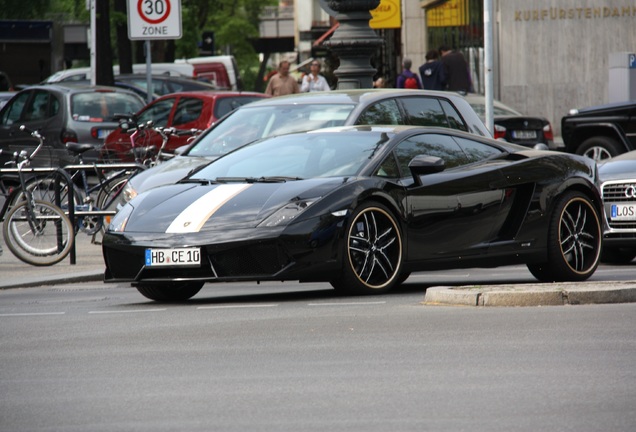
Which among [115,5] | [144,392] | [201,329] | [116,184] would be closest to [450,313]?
[201,329]

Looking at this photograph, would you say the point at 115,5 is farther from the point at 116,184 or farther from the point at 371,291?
the point at 371,291

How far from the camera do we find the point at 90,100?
24656mm

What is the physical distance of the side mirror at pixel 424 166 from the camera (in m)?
11.1

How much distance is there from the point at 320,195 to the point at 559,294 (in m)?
1.77

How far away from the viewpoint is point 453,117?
48.8 ft

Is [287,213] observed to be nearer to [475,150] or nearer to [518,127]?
[475,150]

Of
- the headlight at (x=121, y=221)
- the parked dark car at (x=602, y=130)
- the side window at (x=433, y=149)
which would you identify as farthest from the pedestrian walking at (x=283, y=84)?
the headlight at (x=121, y=221)

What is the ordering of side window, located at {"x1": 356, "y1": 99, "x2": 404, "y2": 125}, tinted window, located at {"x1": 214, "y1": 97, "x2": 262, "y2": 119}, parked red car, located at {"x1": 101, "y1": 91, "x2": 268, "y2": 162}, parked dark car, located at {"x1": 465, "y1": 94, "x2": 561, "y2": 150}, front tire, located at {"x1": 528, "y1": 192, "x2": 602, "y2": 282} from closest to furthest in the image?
front tire, located at {"x1": 528, "y1": 192, "x2": 602, "y2": 282}, side window, located at {"x1": 356, "y1": 99, "x2": 404, "y2": 125}, parked red car, located at {"x1": 101, "y1": 91, "x2": 268, "y2": 162}, tinted window, located at {"x1": 214, "y1": 97, "x2": 262, "y2": 119}, parked dark car, located at {"x1": 465, "y1": 94, "x2": 561, "y2": 150}

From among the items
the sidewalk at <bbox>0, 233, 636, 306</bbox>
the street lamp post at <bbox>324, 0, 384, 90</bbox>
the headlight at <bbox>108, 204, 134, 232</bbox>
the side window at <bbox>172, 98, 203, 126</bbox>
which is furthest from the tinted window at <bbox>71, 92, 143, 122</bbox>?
the sidewalk at <bbox>0, 233, 636, 306</bbox>

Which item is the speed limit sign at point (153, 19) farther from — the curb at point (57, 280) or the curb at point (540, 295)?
the curb at point (540, 295)

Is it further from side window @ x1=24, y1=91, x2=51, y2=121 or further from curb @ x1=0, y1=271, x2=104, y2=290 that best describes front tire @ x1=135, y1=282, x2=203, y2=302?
side window @ x1=24, y1=91, x2=51, y2=121

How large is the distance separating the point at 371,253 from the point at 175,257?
137cm

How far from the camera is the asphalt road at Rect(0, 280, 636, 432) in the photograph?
619 cm

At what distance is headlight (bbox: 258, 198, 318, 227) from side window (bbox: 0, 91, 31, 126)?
50.4 ft
